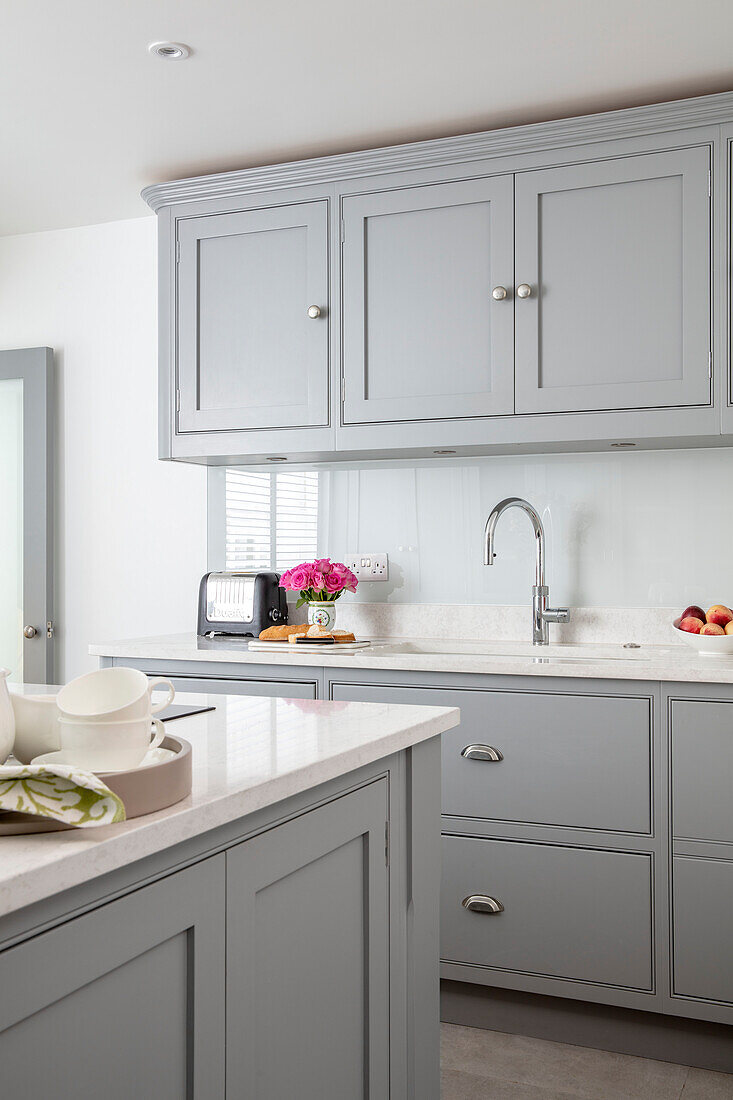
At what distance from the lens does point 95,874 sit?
2.66 feet

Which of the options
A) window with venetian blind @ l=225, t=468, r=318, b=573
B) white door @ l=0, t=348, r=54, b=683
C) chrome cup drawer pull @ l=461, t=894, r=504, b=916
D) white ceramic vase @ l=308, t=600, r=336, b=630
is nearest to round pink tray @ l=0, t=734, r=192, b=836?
chrome cup drawer pull @ l=461, t=894, r=504, b=916

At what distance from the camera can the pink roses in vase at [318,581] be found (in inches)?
118

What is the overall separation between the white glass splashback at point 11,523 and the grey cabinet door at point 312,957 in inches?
107

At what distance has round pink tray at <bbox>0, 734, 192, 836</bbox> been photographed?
0.84 meters

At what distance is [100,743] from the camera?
92 cm

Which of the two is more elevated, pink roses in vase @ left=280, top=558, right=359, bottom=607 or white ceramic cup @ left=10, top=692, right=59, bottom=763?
pink roses in vase @ left=280, top=558, right=359, bottom=607

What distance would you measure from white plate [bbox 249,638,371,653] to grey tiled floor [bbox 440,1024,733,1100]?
3.47 feet

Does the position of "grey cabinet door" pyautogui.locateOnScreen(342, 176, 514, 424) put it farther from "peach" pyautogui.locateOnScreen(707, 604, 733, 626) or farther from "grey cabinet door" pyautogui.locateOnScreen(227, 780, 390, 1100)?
"grey cabinet door" pyautogui.locateOnScreen(227, 780, 390, 1100)

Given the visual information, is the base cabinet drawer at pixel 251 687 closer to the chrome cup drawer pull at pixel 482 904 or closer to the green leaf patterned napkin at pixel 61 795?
the chrome cup drawer pull at pixel 482 904

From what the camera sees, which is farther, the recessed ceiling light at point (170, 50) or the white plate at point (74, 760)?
the recessed ceiling light at point (170, 50)

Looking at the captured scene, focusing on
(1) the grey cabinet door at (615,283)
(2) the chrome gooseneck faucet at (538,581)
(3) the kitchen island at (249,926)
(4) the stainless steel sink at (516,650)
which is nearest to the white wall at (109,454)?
(4) the stainless steel sink at (516,650)

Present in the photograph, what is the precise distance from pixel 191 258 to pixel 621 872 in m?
2.24

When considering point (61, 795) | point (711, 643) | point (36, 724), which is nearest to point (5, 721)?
point (36, 724)

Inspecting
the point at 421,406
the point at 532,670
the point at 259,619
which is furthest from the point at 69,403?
the point at 532,670
